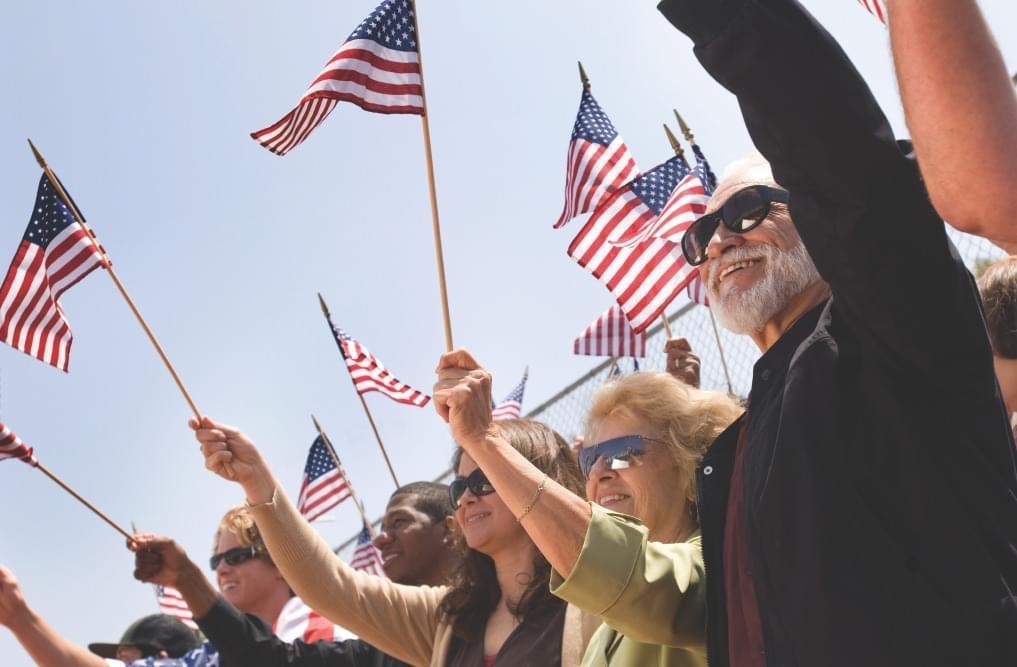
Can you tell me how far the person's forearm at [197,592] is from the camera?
510 centimetres

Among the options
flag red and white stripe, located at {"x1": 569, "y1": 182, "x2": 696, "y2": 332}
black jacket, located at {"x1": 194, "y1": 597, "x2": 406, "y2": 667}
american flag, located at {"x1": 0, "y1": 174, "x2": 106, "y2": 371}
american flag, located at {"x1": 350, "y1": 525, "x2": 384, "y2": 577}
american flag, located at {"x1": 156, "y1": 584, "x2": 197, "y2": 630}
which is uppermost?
american flag, located at {"x1": 0, "y1": 174, "x2": 106, "y2": 371}

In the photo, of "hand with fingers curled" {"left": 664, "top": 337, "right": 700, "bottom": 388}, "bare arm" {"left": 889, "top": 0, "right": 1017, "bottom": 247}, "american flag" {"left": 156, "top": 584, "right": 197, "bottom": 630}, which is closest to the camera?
"bare arm" {"left": 889, "top": 0, "right": 1017, "bottom": 247}

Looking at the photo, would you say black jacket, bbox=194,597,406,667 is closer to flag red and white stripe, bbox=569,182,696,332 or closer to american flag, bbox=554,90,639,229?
flag red and white stripe, bbox=569,182,696,332

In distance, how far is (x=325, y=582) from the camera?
4441mm

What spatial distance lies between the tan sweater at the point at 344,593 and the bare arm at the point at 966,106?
3203 mm

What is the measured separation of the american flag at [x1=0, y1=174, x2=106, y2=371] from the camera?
6.20 meters

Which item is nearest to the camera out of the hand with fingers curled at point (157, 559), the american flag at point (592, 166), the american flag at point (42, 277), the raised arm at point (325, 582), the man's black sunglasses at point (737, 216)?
the man's black sunglasses at point (737, 216)

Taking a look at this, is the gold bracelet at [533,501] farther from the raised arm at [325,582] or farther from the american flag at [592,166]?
the american flag at [592,166]

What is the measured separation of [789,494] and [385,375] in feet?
19.0

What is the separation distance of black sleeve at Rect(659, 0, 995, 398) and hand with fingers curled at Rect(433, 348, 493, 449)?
3.38 feet

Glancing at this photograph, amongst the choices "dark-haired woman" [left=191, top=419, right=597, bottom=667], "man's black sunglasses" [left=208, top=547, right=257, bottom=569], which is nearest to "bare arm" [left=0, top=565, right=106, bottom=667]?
"man's black sunglasses" [left=208, top=547, right=257, bottom=569]

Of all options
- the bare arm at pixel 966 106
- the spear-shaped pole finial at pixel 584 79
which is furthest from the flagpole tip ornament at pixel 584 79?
the bare arm at pixel 966 106

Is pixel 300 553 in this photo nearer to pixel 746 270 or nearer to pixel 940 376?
pixel 746 270

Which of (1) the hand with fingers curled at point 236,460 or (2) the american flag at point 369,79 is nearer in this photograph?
(1) the hand with fingers curled at point 236,460
